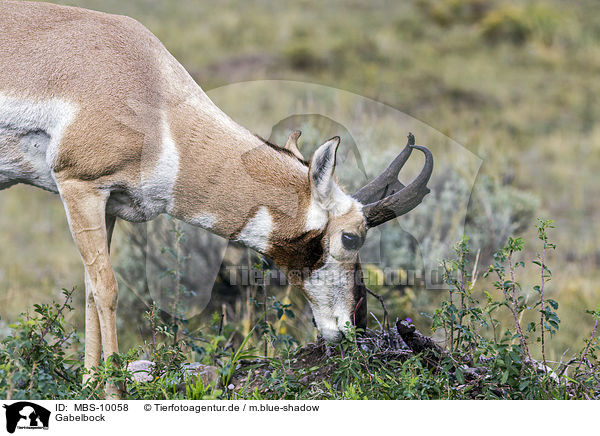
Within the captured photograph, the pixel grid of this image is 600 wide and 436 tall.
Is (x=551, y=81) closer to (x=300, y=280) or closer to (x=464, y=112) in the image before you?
(x=464, y=112)

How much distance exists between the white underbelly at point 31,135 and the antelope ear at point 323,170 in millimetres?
1750

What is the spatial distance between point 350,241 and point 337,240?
10 centimetres

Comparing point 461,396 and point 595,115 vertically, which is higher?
point 595,115

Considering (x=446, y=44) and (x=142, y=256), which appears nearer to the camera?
(x=142, y=256)

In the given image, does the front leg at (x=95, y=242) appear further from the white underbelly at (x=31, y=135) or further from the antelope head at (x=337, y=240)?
the antelope head at (x=337, y=240)

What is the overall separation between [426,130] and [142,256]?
4814 millimetres

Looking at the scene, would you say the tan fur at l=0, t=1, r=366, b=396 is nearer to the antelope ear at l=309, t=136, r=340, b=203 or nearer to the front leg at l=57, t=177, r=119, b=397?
the front leg at l=57, t=177, r=119, b=397

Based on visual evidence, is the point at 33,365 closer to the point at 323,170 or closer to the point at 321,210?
the point at 321,210

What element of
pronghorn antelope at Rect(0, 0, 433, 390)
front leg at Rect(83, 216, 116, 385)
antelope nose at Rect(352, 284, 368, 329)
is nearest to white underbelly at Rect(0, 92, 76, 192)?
pronghorn antelope at Rect(0, 0, 433, 390)

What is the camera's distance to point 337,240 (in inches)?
201

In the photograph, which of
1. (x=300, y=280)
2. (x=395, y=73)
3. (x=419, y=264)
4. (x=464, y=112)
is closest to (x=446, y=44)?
(x=395, y=73)

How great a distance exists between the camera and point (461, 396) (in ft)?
15.8
